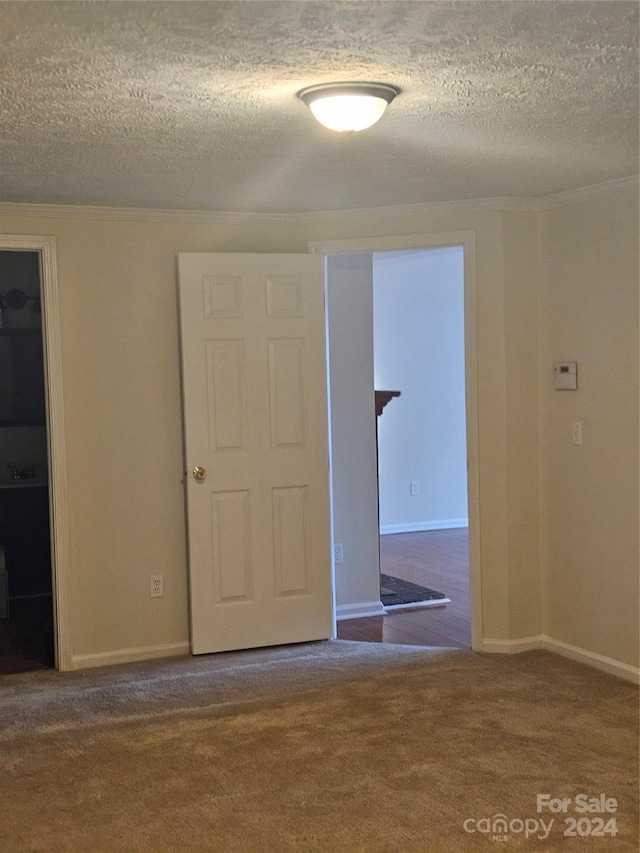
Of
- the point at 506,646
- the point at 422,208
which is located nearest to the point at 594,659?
the point at 506,646

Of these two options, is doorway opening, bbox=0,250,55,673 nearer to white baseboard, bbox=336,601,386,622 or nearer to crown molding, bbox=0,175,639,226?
crown molding, bbox=0,175,639,226

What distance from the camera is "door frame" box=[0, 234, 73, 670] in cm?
447

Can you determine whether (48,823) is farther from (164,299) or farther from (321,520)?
(164,299)

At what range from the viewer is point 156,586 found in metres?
4.74

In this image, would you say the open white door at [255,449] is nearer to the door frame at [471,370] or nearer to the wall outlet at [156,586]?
the wall outlet at [156,586]

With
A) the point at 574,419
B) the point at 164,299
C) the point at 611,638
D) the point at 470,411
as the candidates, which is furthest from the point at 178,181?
the point at 611,638

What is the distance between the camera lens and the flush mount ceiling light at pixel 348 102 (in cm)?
266

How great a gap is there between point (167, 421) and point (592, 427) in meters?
2.04

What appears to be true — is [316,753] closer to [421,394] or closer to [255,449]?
[255,449]

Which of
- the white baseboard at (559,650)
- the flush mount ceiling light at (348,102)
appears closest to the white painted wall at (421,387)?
the white baseboard at (559,650)

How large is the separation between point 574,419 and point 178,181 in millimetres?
2104

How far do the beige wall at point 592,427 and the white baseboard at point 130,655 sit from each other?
1.85 meters

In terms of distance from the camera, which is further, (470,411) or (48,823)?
(470,411)

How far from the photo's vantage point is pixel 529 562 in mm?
4723
